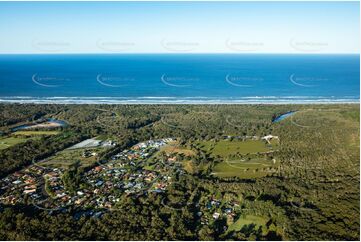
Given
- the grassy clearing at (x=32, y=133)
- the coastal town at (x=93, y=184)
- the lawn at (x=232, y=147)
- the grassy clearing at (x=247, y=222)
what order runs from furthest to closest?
the grassy clearing at (x=32, y=133), the lawn at (x=232, y=147), the coastal town at (x=93, y=184), the grassy clearing at (x=247, y=222)

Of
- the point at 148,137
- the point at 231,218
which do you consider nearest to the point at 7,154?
the point at 148,137

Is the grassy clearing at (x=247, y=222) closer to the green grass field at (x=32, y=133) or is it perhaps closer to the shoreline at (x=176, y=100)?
the green grass field at (x=32, y=133)

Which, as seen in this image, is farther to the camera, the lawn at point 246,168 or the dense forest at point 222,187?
the lawn at point 246,168

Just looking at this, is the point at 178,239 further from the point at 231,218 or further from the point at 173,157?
the point at 173,157

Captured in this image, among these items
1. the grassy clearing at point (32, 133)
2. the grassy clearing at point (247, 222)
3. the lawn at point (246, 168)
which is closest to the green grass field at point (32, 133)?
the grassy clearing at point (32, 133)

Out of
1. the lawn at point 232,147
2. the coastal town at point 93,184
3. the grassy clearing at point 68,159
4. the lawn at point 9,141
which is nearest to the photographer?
the coastal town at point 93,184

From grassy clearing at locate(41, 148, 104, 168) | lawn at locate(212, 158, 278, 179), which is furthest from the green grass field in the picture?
lawn at locate(212, 158, 278, 179)

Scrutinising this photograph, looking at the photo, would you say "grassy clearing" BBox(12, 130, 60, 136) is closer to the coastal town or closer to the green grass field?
the green grass field
